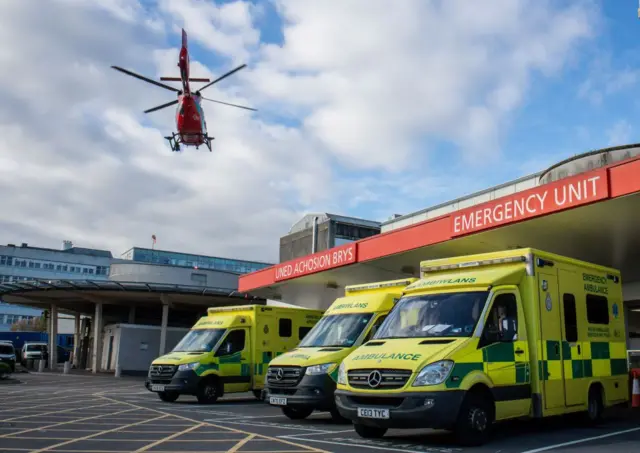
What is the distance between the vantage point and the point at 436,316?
9.34m

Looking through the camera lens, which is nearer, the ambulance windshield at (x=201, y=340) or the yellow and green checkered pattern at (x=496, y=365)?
the yellow and green checkered pattern at (x=496, y=365)

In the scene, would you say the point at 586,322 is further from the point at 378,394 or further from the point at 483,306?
the point at 378,394

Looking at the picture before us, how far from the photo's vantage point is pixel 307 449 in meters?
8.42

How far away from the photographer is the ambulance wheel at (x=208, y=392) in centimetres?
1589

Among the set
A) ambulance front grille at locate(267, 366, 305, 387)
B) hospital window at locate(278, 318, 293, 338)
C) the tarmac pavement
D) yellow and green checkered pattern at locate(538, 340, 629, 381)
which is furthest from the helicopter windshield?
yellow and green checkered pattern at locate(538, 340, 629, 381)

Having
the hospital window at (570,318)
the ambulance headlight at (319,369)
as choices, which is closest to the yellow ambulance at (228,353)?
the ambulance headlight at (319,369)

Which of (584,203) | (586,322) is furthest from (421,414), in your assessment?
(584,203)

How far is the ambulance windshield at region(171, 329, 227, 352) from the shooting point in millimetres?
16438

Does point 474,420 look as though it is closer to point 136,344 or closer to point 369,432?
point 369,432

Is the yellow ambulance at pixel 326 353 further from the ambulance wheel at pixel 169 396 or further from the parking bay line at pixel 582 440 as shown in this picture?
the ambulance wheel at pixel 169 396

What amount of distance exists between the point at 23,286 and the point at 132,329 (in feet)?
21.4

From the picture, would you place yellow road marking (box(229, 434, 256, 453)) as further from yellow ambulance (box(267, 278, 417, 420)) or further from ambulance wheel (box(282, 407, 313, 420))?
ambulance wheel (box(282, 407, 313, 420))

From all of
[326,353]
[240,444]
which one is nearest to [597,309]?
[326,353]

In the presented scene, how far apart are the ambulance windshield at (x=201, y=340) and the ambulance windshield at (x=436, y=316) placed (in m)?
7.62
